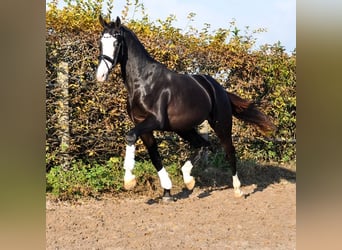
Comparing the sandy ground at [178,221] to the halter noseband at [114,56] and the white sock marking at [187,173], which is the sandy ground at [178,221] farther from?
the halter noseband at [114,56]

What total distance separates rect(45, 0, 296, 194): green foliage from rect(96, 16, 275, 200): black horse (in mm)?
1275

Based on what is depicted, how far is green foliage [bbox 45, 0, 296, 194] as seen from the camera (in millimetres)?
6254

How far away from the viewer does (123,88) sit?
669 cm

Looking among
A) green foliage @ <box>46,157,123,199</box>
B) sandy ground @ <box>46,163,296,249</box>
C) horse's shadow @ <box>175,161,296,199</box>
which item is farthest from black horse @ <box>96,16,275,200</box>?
horse's shadow @ <box>175,161,296,199</box>

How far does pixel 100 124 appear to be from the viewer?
661 centimetres

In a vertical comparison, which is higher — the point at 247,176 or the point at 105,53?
the point at 105,53

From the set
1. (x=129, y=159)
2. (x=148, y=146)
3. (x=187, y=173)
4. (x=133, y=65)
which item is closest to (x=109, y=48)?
(x=133, y=65)

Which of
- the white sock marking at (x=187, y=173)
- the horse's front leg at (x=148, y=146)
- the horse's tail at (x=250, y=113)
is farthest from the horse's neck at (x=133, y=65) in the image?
the horse's tail at (x=250, y=113)

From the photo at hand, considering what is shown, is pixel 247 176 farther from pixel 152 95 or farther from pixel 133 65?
pixel 133 65

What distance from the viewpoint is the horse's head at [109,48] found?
15.6 ft

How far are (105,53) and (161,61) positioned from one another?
240 centimetres
